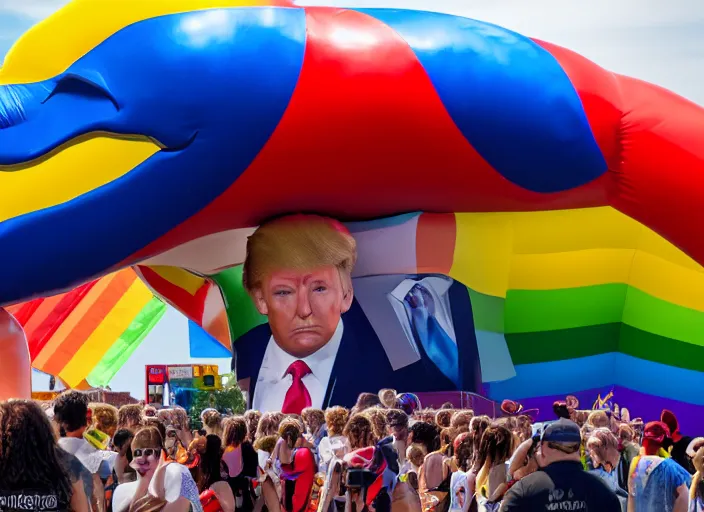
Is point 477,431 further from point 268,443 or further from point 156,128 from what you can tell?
point 156,128

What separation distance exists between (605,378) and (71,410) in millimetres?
6575

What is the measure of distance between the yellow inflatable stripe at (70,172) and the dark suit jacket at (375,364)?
188 centimetres

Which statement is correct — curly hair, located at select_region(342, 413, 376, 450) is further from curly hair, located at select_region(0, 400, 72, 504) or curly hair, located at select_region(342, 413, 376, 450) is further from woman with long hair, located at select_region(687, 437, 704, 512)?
curly hair, located at select_region(0, 400, 72, 504)

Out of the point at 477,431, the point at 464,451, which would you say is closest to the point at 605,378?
the point at 464,451

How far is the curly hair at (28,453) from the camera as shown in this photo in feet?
11.3

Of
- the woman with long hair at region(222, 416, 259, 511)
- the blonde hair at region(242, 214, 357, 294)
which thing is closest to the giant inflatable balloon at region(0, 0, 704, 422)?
the blonde hair at region(242, 214, 357, 294)

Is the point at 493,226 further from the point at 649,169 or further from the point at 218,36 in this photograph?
the point at 218,36

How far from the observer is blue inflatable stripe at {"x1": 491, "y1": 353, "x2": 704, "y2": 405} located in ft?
31.8

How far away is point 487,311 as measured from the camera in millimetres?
8680

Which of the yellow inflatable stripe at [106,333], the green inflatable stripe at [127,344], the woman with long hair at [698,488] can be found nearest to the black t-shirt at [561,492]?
the woman with long hair at [698,488]

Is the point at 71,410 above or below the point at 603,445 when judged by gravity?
above

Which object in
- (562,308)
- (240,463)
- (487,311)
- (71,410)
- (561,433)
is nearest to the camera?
(561,433)

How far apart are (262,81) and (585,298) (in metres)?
3.84

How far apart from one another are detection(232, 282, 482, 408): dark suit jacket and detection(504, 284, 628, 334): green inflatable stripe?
3.79 ft
